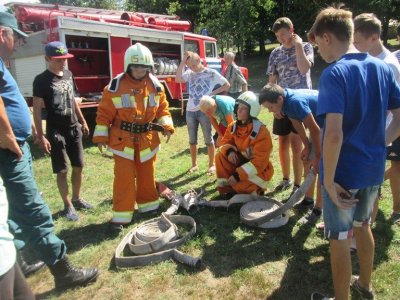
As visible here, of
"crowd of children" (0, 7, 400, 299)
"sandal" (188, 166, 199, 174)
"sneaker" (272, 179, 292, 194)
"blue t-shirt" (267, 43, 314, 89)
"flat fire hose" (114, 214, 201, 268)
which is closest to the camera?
"crowd of children" (0, 7, 400, 299)

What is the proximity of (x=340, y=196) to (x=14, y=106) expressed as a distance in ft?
8.42

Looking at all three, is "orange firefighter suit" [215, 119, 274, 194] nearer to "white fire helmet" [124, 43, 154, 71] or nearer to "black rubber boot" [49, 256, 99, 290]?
"white fire helmet" [124, 43, 154, 71]

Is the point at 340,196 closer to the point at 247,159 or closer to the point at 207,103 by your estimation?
the point at 247,159

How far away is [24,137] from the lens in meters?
3.11

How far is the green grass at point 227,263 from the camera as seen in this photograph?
124 inches

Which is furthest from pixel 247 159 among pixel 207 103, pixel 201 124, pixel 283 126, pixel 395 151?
pixel 395 151

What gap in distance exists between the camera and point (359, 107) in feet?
7.49

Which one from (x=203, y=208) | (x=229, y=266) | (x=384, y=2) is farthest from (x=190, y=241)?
(x=384, y=2)

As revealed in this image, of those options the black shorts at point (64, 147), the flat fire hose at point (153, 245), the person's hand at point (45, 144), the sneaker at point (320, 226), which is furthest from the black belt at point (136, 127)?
the sneaker at point (320, 226)

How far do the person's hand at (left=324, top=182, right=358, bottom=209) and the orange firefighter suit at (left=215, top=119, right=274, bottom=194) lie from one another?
2.19 meters

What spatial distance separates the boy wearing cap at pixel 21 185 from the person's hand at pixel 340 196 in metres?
2.18

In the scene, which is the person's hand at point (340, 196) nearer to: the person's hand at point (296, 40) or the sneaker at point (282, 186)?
the person's hand at point (296, 40)

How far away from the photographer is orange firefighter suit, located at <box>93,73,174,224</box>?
421 cm

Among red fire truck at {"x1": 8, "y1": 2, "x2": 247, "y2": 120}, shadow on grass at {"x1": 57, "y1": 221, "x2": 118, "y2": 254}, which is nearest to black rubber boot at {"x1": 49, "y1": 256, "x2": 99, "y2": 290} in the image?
shadow on grass at {"x1": 57, "y1": 221, "x2": 118, "y2": 254}
